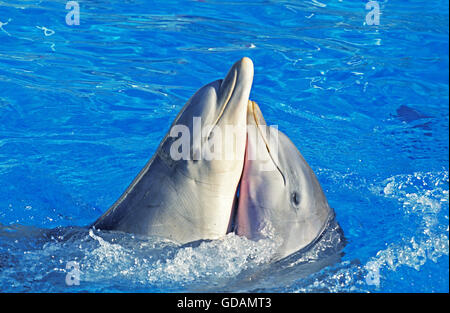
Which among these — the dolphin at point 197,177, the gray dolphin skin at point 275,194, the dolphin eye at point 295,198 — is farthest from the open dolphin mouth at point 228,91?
the dolphin eye at point 295,198

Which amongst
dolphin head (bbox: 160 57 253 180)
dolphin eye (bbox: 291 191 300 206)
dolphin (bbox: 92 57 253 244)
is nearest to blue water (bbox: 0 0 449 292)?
dolphin (bbox: 92 57 253 244)

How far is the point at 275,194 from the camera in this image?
4207 millimetres

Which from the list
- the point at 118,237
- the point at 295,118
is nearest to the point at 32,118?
the point at 295,118

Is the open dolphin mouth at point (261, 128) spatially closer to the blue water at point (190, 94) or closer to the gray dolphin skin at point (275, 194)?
the gray dolphin skin at point (275, 194)

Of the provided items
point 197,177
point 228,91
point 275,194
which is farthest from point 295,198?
point 228,91

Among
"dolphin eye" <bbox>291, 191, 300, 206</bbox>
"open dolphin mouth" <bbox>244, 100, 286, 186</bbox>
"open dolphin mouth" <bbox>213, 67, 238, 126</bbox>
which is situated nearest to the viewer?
"open dolphin mouth" <bbox>213, 67, 238, 126</bbox>

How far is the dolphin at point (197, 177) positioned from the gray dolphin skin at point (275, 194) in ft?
0.30

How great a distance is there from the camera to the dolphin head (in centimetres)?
393

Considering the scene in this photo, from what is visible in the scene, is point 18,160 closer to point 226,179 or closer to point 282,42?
point 226,179

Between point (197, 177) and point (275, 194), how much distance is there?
569mm

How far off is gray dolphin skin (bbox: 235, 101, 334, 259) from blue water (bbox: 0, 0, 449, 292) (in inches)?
5.0

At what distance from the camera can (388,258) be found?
181 inches

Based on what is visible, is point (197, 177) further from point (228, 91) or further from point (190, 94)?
point (190, 94)

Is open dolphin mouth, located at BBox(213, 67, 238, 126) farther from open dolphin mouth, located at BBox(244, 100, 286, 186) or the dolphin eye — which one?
the dolphin eye
